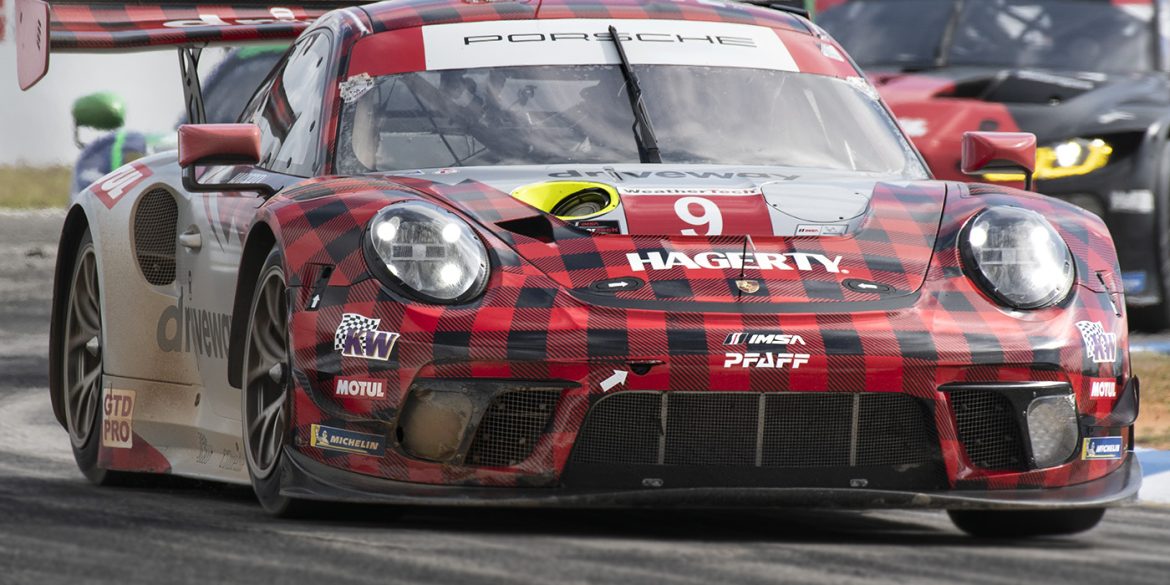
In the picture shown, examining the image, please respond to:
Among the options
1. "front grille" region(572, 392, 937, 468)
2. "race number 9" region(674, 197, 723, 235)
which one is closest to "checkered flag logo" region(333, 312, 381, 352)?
"front grille" region(572, 392, 937, 468)

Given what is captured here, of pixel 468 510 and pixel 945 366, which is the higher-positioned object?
pixel 945 366

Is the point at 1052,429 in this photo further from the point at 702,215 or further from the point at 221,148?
the point at 221,148

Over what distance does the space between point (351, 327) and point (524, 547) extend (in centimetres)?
63

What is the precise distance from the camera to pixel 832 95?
252 inches

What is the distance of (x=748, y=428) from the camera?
491 centimetres

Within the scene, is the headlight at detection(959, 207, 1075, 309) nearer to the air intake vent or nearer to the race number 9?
the race number 9

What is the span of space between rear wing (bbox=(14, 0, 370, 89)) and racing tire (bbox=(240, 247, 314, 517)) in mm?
1830

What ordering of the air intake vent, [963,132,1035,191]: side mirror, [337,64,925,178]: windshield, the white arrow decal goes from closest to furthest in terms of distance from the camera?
1. the white arrow decal
2. [337,64,925,178]: windshield
3. [963,132,1035,191]: side mirror
4. the air intake vent

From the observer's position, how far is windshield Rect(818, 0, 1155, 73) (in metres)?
11.5

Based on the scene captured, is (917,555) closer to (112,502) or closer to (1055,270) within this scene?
(1055,270)

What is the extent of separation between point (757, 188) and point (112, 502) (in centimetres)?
179

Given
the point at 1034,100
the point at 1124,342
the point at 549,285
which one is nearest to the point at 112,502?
the point at 549,285

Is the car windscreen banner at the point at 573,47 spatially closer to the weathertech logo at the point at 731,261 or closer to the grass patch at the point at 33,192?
the weathertech logo at the point at 731,261

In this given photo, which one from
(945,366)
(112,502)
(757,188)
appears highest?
(757,188)
